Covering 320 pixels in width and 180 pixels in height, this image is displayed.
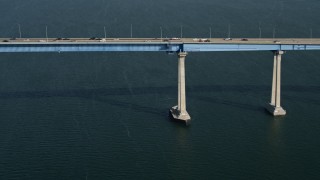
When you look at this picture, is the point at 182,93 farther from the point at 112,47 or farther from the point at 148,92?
the point at 148,92

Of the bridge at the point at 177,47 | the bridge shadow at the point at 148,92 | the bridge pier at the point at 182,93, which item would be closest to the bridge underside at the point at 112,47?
the bridge at the point at 177,47

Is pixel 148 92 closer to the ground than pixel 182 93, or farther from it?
closer to the ground

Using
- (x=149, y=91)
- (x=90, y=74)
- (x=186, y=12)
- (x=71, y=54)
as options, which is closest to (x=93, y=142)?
(x=149, y=91)

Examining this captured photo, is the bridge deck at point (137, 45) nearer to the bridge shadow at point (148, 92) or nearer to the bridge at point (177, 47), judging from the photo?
the bridge at point (177, 47)

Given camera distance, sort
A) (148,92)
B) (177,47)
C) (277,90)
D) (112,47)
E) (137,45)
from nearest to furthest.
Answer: (177,47), (137,45), (112,47), (277,90), (148,92)

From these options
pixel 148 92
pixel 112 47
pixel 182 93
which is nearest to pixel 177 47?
pixel 182 93

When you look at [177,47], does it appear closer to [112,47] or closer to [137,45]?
[137,45]

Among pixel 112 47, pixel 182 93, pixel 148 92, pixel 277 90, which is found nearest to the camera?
pixel 182 93

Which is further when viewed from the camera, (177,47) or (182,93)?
(177,47)

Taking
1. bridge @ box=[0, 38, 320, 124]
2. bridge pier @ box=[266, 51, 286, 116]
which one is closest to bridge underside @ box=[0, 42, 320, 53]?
bridge @ box=[0, 38, 320, 124]

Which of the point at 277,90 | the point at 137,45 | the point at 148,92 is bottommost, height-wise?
the point at 148,92

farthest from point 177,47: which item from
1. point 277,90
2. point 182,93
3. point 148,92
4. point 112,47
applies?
point 277,90
